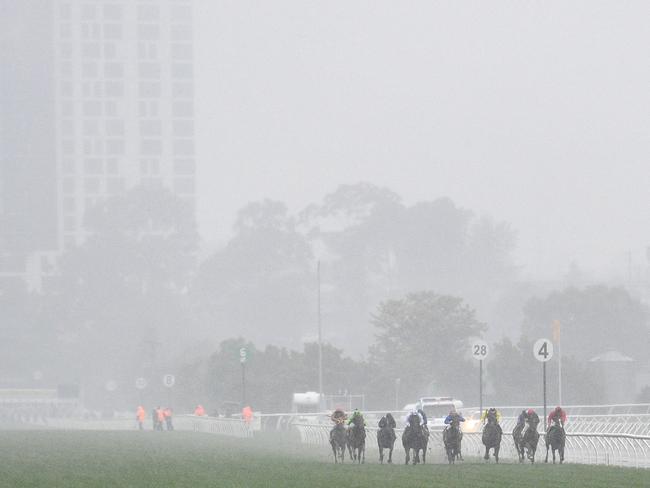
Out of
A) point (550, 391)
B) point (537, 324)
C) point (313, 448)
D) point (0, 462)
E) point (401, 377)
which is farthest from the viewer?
point (537, 324)

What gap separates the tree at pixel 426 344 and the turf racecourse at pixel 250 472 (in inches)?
2193

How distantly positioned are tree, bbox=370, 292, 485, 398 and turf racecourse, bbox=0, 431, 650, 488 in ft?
183

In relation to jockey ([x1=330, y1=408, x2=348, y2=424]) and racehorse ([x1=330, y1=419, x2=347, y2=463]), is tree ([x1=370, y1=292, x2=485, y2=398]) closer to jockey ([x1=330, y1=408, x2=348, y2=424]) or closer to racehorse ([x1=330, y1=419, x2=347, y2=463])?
racehorse ([x1=330, y1=419, x2=347, y2=463])

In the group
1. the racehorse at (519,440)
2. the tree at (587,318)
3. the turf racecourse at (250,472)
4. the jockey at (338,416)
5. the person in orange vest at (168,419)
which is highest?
the tree at (587,318)

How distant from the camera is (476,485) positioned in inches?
1449

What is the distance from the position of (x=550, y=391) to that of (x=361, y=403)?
1081 centimetres

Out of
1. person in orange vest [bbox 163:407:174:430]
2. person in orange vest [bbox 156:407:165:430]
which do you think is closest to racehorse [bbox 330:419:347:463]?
person in orange vest [bbox 156:407:165:430]

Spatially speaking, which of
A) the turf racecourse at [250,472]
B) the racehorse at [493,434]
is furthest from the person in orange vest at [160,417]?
the racehorse at [493,434]

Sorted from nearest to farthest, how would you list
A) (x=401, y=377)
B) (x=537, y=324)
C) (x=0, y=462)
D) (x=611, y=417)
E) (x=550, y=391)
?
(x=0, y=462) < (x=611, y=417) < (x=550, y=391) < (x=401, y=377) < (x=537, y=324)

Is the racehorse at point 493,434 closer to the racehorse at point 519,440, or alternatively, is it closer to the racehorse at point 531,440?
the racehorse at point 519,440

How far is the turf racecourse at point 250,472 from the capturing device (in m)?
37.7

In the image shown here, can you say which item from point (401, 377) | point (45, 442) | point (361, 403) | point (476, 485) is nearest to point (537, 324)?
point (401, 377)

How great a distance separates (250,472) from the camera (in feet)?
141

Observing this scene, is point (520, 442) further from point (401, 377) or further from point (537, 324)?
point (537, 324)
